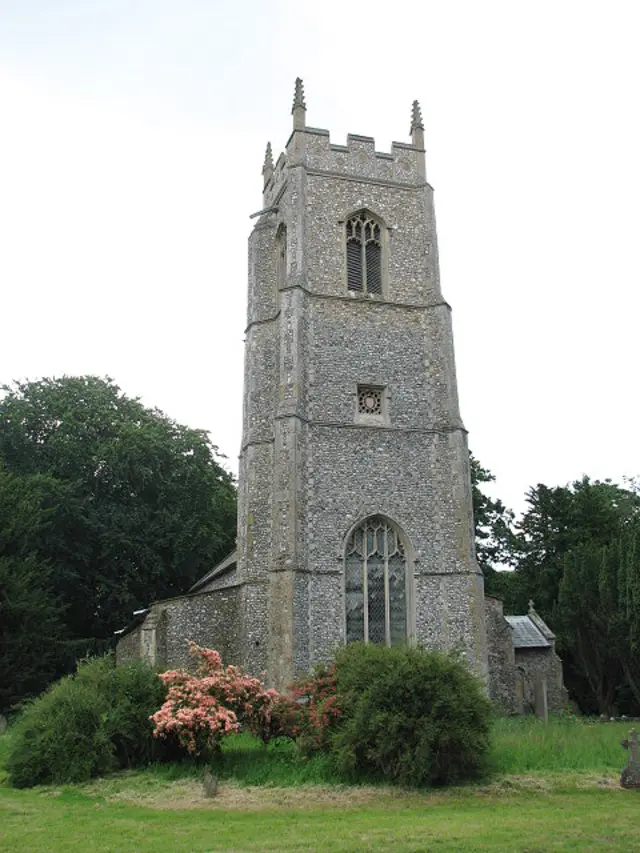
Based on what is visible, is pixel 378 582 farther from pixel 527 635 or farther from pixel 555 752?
pixel 555 752

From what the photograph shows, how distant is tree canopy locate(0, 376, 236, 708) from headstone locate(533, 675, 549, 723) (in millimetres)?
13016

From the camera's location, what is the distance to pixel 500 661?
21.7 meters

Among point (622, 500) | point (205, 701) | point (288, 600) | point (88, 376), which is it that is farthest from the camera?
point (622, 500)

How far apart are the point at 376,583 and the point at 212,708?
27.6 ft

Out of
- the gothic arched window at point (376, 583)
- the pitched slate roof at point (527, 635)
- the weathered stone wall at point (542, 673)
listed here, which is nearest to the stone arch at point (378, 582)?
the gothic arched window at point (376, 583)

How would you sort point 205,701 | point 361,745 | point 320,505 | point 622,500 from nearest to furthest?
point 361,745
point 205,701
point 320,505
point 622,500

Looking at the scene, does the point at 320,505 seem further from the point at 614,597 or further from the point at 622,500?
the point at 622,500

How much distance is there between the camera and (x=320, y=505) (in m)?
20.7

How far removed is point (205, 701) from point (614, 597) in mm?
17762

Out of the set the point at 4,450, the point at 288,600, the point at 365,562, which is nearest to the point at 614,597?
the point at 365,562

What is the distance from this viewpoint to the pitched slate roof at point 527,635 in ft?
83.2

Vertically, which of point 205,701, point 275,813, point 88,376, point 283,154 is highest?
point 283,154

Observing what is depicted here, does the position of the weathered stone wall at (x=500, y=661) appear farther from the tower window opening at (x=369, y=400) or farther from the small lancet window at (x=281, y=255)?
the small lancet window at (x=281, y=255)

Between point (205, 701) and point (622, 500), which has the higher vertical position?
point (622, 500)
